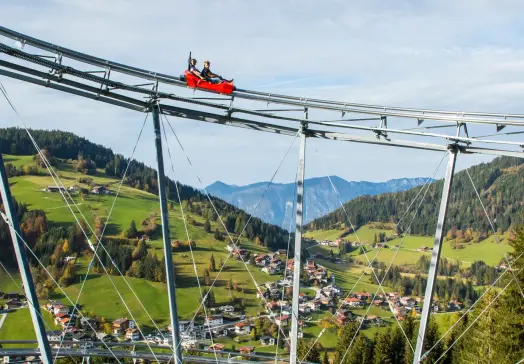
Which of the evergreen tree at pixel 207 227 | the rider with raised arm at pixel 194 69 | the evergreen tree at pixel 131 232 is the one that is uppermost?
the rider with raised arm at pixel 194 69

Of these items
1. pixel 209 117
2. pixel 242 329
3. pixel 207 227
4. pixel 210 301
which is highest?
pixel 209 117

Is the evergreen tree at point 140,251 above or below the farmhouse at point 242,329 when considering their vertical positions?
above

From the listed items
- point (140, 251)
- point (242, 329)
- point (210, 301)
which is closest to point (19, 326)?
point (242, 329)

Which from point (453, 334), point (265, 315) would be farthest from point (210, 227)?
point (453, 334)

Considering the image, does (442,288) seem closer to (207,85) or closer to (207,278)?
(207,278)

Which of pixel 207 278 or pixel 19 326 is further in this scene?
pixel 207 278

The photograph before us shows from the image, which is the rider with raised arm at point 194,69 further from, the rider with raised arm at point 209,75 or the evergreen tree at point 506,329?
the evergreen tree at point 506,329

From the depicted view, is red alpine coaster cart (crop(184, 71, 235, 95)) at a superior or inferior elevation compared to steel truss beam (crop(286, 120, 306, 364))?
superior

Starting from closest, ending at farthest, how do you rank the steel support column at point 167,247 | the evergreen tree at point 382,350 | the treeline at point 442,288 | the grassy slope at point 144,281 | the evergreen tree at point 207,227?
the steel support column at point 167,247, the evergreen tree at point 382,350, the grassy slope at point 144,281, the treeline at point 442,288, the evergreen tree at point 207,227

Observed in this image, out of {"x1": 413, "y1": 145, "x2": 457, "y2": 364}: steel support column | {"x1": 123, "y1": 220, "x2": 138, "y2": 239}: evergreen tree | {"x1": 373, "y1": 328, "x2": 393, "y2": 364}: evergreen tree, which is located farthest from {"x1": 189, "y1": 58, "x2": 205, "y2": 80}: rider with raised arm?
{"x1": 123, "y1": 220, "x2": 138, "y2": 239}: evergreen tree

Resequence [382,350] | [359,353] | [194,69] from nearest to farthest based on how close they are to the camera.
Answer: [194,69] → [382,350] → [359,353]

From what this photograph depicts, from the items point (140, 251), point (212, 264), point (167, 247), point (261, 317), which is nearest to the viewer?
point (167, 247)

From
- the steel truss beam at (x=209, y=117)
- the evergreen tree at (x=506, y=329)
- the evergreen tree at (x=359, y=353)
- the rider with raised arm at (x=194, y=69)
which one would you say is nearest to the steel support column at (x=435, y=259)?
the steel truss beam at (x=209, y=117)

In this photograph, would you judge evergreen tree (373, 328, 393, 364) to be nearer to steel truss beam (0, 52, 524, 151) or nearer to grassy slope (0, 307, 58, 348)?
steel truss beam (0, 52, 524, 151)
